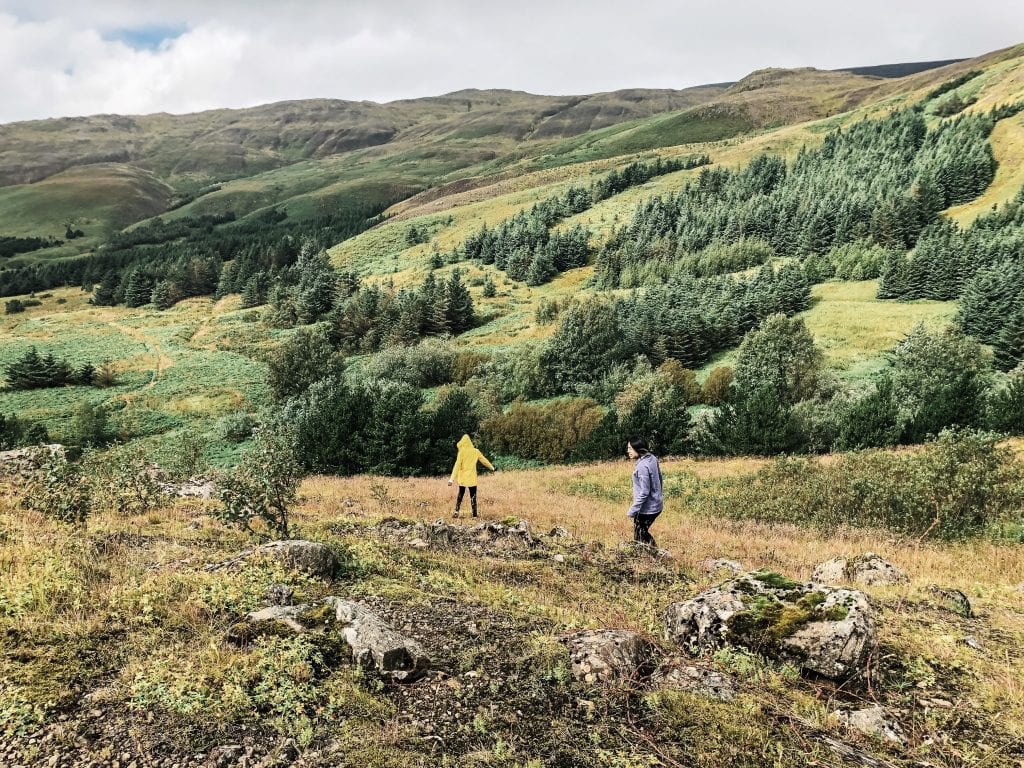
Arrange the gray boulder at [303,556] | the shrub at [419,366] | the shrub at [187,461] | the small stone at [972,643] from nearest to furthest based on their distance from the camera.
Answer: the small stone at [972,643]
the gray boulder at [303,556]
the shrub at [187,461]
the shrub at [419,366]

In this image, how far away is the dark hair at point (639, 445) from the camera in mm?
10156

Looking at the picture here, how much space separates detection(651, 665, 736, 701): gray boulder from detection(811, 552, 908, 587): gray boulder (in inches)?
198

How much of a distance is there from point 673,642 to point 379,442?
94.1 feet

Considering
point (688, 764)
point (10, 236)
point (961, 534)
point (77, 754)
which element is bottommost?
point (961, 534)

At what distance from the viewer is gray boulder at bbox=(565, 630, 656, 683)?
214 inches

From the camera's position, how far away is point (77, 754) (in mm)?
4043

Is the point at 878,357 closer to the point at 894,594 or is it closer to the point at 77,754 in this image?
the point at 894,594

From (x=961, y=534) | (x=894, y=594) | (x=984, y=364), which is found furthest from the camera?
(x=984, y=364)

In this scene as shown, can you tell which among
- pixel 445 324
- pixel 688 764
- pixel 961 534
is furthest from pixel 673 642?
pixel 445 324

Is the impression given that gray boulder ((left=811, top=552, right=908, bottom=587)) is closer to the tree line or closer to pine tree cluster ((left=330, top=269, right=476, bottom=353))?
pine tree cluster ((left=330, top=269, right=476, bottom=353))

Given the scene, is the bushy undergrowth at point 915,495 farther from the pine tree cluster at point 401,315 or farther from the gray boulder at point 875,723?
the pine tree cluster at point 401,315

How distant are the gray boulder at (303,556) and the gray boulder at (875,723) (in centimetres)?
641

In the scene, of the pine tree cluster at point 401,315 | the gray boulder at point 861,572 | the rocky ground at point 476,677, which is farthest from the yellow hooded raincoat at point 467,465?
the pine tree cluster at point 401,315

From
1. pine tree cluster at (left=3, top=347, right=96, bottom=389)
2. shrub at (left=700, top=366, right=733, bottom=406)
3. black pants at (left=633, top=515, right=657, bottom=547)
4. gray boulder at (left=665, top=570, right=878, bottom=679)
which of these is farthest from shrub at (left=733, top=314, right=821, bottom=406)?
pine tree cluster at (left=3, top=347, right=96, bottom=389)
